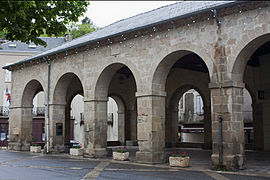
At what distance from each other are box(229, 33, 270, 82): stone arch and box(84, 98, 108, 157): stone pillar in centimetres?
666

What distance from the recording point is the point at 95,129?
1541 cm

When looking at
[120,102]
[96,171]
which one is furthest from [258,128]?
[96,171]

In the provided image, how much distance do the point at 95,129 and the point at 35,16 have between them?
7.57 meters

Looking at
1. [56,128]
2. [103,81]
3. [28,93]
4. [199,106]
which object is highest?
[103,81]

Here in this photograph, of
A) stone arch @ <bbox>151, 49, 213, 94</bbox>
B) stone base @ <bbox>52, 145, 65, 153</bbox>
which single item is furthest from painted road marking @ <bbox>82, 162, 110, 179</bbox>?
stone base @ <bbox>52, 145, 65, 153</bbox>

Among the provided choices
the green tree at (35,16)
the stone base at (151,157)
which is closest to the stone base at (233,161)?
the stone base at (151,157)

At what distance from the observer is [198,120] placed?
29.0 metres

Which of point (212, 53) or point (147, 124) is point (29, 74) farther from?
point (212, 53)

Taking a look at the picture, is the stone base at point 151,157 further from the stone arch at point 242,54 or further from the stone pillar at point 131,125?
the stone pillar at point 131,125

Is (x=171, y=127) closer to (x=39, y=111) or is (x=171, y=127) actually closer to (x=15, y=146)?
(x=15, y=146)

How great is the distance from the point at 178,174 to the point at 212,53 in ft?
13.4

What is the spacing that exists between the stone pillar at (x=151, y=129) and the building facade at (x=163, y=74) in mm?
38

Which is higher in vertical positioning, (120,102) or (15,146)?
(120,102)

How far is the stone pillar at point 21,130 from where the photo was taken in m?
20.0
